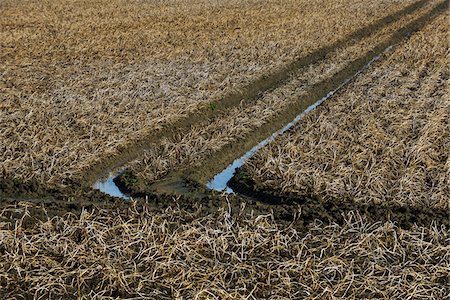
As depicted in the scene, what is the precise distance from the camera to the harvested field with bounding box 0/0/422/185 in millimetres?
8719

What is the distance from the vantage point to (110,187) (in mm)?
7711

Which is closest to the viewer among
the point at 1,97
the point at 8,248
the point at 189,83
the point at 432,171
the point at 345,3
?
the point at 8,248

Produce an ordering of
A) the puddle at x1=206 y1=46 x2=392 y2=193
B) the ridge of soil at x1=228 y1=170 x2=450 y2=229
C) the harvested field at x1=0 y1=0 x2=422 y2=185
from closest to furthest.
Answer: the ridge of soil at x1=228 y1=170 x2=450 y2=229, the puddle at x1=206 y1=46 x2=392 y2=193, the harvested field at x1=0 y1=0 x2=422 y2=185

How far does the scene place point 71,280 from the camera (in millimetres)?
5230

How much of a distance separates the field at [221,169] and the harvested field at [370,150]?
3 centimetres

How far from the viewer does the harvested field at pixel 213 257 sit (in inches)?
200

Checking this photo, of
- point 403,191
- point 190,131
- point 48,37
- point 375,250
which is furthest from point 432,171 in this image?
point 48,37

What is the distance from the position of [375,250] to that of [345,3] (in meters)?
25.2

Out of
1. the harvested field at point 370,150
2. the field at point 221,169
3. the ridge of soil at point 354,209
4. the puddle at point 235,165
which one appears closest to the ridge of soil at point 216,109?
the field at point 221,169

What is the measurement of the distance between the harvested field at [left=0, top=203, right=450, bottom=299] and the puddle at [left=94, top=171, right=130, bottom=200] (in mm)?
961

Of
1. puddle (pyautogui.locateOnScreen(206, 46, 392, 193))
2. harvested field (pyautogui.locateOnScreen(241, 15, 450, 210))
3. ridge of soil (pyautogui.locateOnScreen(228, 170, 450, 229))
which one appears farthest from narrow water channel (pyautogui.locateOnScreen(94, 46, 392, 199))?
ridge of soil (pyautogui.locateOnScreen(228, 170, 450, 229))

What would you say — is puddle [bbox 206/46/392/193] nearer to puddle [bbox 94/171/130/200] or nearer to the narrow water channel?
the narrow water channel

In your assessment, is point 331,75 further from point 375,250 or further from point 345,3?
point 345,3

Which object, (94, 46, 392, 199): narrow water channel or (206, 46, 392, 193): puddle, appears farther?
(206, 46, 392, 193): puddle
